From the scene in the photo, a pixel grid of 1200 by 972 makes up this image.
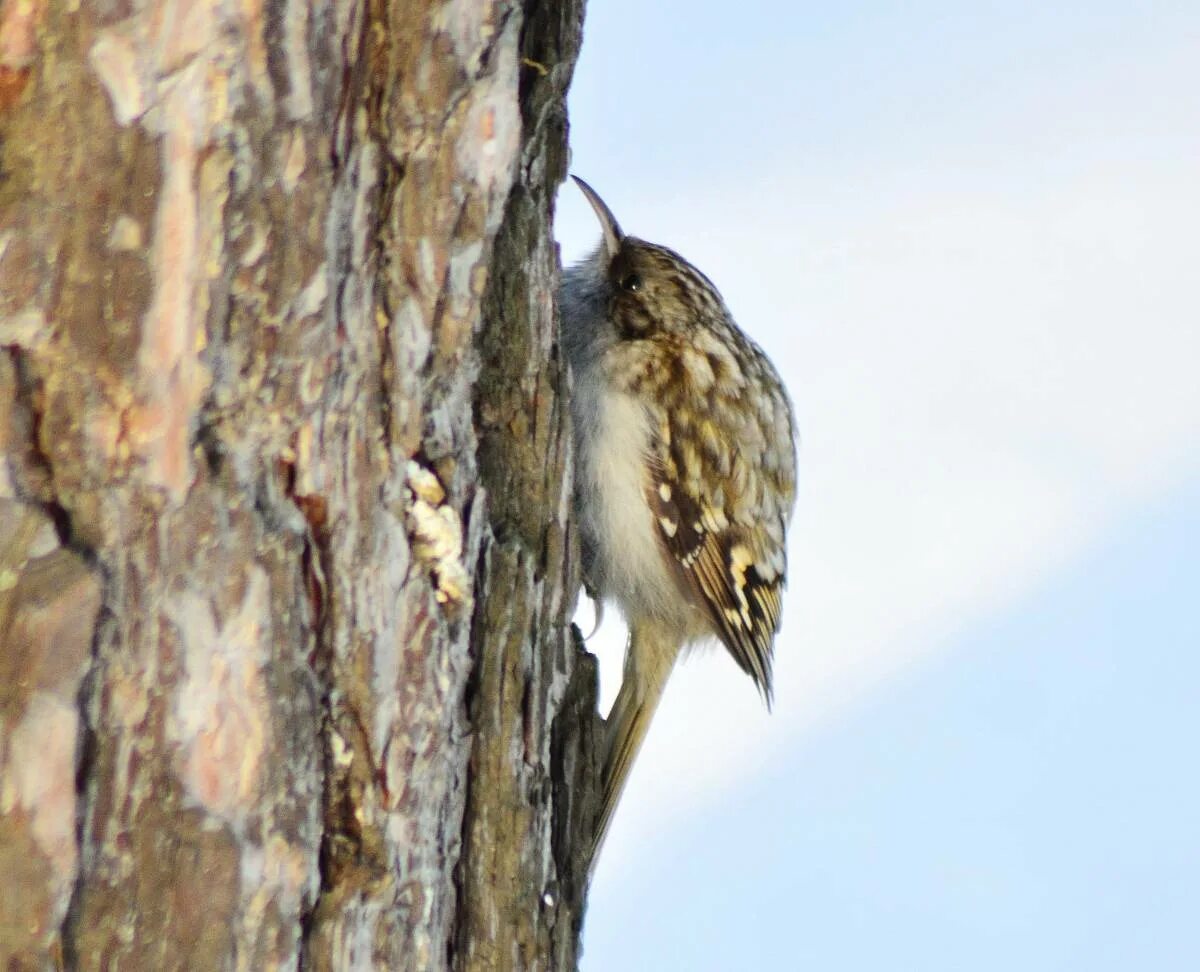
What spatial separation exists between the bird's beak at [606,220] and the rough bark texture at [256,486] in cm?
110

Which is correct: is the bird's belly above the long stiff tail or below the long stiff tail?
above

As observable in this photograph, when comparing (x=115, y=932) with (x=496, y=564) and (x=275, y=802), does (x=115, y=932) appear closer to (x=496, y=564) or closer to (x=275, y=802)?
(x=275, y=802)

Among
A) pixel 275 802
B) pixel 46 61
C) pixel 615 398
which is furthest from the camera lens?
pixel 615 398

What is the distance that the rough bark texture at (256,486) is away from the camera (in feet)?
4.03

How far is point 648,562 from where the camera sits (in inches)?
109

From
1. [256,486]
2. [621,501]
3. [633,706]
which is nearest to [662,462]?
[621,501]

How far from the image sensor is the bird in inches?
105

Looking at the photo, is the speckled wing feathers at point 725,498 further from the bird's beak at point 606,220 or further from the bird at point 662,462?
the bird's beak at point 606,220

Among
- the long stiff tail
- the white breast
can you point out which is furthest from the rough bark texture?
the white breast

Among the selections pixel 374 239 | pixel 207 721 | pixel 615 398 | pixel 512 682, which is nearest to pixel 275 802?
pixel 207 721

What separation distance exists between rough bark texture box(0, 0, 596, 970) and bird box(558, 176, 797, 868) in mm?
1004

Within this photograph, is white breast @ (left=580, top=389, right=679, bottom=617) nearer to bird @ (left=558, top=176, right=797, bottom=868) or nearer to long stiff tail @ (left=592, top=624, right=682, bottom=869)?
bird @ (left=558, top=176, right=797, bottom=868)

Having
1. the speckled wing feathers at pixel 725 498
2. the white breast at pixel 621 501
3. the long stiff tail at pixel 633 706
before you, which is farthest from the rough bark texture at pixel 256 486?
the speckled wing feathers at pixel 725 498

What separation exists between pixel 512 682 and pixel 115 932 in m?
0.52
